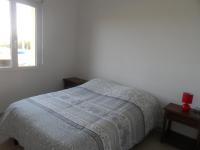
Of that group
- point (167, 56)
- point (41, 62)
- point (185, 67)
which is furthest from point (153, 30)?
point (41, 62)

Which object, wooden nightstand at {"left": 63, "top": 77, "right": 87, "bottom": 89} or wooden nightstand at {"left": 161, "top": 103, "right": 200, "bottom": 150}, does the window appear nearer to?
wooden nightstand at {"left": 63, "top": 77, "right": 87, "bottom": 89}

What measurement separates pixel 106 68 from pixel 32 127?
6.86 ft

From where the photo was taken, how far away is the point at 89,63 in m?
3.74

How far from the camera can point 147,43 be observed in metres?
2.77

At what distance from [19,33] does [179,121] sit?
10.3ft

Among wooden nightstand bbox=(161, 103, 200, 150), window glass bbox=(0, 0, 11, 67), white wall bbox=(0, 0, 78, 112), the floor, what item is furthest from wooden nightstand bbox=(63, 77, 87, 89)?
wooden nightstand bbox=(161, 103, 200, 150)

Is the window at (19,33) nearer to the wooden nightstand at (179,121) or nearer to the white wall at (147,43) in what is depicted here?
the white wall at (147,43)

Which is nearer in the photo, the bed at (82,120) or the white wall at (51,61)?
the bed at (82,120)

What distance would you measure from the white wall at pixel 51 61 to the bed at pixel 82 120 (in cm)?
95

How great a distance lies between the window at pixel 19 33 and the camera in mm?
2734

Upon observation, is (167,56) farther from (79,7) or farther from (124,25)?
(79,7)

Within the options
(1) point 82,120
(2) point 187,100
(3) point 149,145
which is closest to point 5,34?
(1) point 82,120

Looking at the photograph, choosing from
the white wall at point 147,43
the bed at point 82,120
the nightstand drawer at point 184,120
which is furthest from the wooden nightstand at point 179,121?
the white wall at point 147,43

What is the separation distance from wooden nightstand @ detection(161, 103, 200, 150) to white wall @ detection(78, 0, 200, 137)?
13.5 inches
